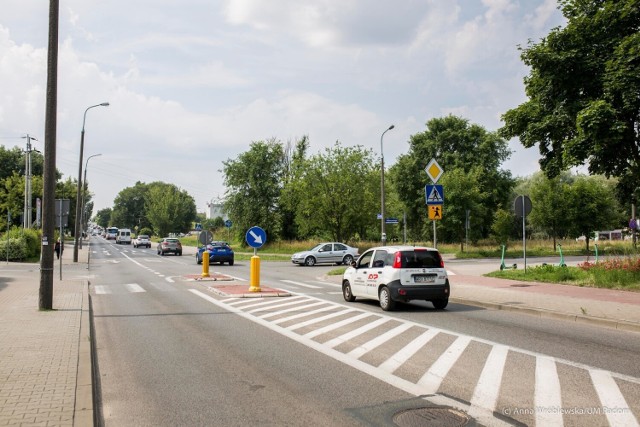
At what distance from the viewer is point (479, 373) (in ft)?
21.8

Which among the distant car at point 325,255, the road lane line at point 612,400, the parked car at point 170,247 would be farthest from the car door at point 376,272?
the parked car at point 170,247

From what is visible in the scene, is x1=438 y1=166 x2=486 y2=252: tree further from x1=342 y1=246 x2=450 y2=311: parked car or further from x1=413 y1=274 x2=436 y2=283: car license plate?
x1=413 y1=274 x2=436 y2=283: car license plate

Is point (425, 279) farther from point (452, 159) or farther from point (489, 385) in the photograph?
point (452, 159)

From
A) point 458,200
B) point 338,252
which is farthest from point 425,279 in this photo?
point 458,200

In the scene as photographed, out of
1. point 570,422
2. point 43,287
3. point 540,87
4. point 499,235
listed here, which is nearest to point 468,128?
point 499,235

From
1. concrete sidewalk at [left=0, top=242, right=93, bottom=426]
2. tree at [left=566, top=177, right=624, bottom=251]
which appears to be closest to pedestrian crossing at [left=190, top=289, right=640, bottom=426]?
concrete sidewalk at [left=0, top=242, right=93, bottom=426]

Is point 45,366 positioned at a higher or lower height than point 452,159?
lower

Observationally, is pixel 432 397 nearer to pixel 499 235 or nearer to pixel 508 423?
pixel 508 423

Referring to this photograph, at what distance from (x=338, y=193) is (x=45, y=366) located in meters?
36.9

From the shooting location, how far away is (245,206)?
5778 centimetres

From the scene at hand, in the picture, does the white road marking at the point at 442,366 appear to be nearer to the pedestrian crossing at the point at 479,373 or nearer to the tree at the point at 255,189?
the pedestrian crossing at the point at 479,373

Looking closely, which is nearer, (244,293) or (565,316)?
(565,316)

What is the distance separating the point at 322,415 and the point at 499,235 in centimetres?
4637

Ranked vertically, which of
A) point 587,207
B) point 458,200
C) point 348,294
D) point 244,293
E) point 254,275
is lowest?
point 244,293
